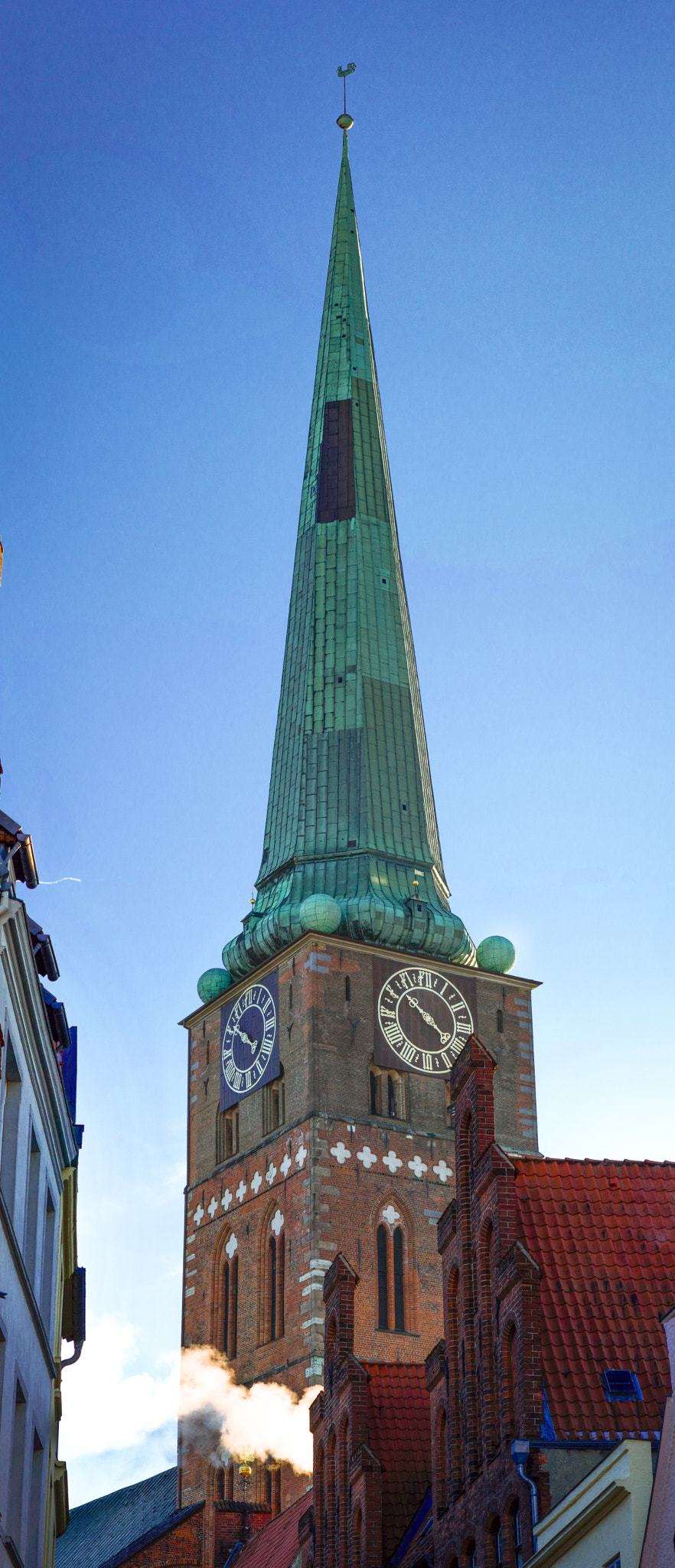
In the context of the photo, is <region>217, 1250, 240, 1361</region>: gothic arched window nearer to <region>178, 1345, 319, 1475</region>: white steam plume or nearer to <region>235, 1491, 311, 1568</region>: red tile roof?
<region>178, 1345, 319, 1475</region>: white steam plume

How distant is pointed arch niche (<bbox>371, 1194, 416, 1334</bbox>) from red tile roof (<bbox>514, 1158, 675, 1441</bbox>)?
1451 inches

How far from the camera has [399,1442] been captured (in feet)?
127

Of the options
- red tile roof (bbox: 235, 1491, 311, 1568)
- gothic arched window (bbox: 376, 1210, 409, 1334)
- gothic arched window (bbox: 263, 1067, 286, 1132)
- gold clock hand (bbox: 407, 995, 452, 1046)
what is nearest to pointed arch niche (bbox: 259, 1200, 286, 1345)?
gothic arched window (bbox: 263, 1067, 286, 1132)

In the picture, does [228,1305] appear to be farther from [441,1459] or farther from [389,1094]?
[441,1459]

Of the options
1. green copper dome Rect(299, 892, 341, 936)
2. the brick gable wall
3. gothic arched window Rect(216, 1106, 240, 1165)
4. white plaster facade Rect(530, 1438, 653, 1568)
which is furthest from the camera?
gothic arched window Rect(216, 1106, 240, 1165)

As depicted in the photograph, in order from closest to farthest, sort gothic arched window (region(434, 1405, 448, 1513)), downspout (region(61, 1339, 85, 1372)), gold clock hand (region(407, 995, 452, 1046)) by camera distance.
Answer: gothic arched window (region(434, 1405, 448, 1513)), downspout (region(61, 1339, 85, 1372)), gold clock hand (region(407, 995, 452, 1046))

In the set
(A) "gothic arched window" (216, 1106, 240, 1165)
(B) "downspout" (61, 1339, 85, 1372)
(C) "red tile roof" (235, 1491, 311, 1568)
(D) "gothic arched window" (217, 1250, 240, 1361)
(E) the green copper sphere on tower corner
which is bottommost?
(C) "red tile roof" (235, 1491, 311, 1568)

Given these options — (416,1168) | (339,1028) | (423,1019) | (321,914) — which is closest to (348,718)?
(321,914)

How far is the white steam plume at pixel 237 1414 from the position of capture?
66.5m

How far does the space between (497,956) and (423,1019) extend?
4.27 m

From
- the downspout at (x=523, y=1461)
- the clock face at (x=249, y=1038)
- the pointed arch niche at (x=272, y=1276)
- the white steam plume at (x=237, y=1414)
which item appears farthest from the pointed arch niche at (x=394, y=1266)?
the downspout at (x=523, y=1461)

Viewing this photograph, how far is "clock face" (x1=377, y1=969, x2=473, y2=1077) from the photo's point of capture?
7300 centimetres

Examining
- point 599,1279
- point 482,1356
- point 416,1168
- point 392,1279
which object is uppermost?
point 416,1168

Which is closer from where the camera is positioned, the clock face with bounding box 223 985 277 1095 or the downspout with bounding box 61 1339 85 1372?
the downspout with bounding box 61 1339 85 1372
